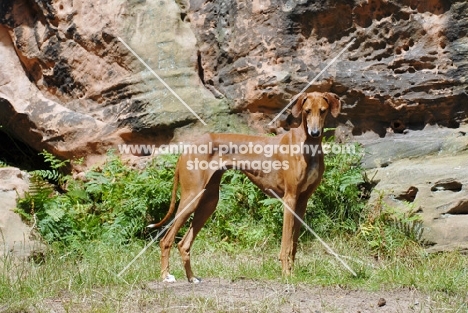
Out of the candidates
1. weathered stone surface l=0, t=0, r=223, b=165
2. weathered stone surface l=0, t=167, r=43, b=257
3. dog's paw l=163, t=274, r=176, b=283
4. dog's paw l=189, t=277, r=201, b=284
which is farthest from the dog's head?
weathered stone surface l=0, t=167, r=43, b=257

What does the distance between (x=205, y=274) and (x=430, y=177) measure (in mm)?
3158

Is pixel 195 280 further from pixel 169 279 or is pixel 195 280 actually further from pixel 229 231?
pixel 229 231

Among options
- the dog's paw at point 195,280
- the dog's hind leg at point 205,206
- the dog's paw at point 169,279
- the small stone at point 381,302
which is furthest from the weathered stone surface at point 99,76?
the small stone at point 381,302

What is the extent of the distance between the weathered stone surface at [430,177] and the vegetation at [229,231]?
18cm

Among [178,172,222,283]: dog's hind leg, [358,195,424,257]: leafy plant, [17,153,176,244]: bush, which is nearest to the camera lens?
[178,172,222,283]: dog's hind leg

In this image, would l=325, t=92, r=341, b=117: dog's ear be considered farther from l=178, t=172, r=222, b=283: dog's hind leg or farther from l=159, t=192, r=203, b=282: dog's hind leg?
l=159, t=192, r=203, b=282: dog's hind leg

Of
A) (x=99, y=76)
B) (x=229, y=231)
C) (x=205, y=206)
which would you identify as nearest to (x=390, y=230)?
(x=229, y=231)

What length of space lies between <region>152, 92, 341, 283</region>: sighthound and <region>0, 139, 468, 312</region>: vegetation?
35cm

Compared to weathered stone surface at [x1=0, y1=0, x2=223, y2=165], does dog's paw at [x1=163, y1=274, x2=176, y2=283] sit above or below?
below

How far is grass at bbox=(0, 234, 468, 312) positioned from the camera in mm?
5605

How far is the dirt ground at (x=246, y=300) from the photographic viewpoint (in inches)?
213

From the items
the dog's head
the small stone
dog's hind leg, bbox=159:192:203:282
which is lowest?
the small stone

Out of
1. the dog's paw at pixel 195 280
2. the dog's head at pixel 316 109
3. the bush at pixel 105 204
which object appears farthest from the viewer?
the bush at pixel 105 204

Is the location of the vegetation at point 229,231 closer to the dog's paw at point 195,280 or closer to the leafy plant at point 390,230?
the leafy plant at point 390,230
